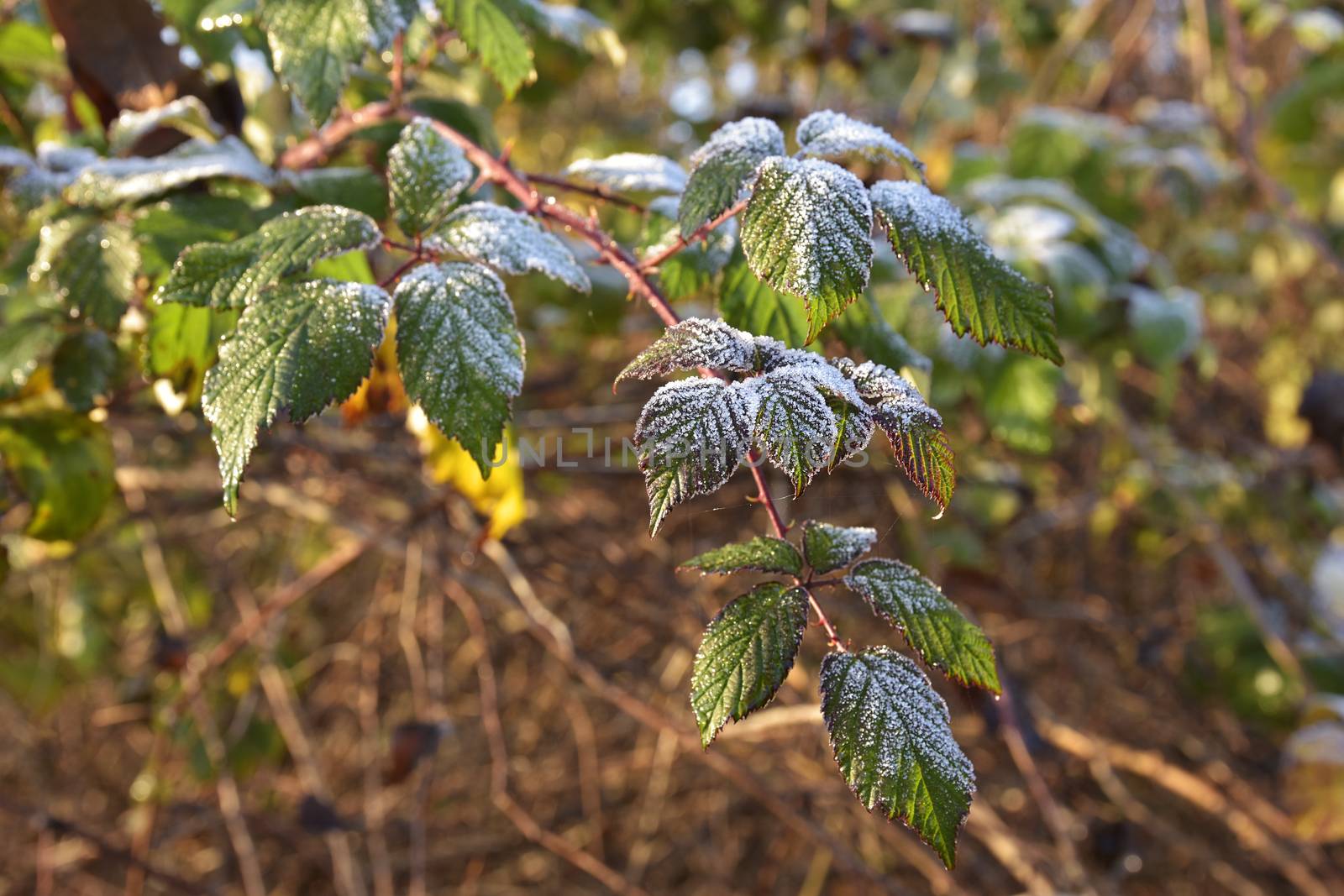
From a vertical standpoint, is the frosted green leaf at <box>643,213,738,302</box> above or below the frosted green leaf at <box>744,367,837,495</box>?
below

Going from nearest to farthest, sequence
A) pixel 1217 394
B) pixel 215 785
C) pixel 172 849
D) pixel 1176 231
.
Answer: pixel 215 785 → pixel 172 849 → pixel 1217 394 → pixel 1176 231

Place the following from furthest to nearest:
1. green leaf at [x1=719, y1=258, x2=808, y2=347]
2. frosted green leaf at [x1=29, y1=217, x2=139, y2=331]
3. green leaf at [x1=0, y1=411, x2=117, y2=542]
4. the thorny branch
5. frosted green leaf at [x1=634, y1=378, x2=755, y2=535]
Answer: green leaf at [x1=0, y1=411, x2=117, y2=542], frosted green leaf at [x1=29, y1=217, x2=139, y2=331], green leaf at [x1=719, y1=258, x2=808, y2=347], the thorny branch, frosted green leaf at [x1=634, y1=378, x2=755, y2=535]

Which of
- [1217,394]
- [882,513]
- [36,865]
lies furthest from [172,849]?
[1217,394]

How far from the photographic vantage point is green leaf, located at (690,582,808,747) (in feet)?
2.03

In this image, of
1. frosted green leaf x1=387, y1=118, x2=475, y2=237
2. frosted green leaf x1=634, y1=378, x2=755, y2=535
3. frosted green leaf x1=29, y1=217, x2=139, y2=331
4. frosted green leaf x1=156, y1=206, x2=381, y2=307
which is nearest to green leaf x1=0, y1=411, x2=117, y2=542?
frosted green leaf x1=29, y1=217, x2=139, y2=331

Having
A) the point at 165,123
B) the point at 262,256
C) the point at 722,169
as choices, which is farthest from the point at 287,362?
the point at 165,123

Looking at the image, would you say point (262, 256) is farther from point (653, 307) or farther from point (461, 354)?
point (653, 307)

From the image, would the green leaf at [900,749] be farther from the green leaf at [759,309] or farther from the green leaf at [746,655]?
the green leaf at [759,309]

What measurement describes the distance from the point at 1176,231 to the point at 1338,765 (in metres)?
2.46

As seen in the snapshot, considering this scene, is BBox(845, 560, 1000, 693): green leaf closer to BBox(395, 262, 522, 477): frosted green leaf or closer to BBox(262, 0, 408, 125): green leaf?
BBox(395, 262, 522, 477): frosted green leaf

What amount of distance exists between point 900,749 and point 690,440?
0.23 meters

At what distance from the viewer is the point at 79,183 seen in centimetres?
94

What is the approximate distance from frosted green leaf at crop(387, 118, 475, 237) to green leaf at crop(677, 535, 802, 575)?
1.15 feet

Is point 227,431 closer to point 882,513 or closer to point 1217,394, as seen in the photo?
point 882,513
